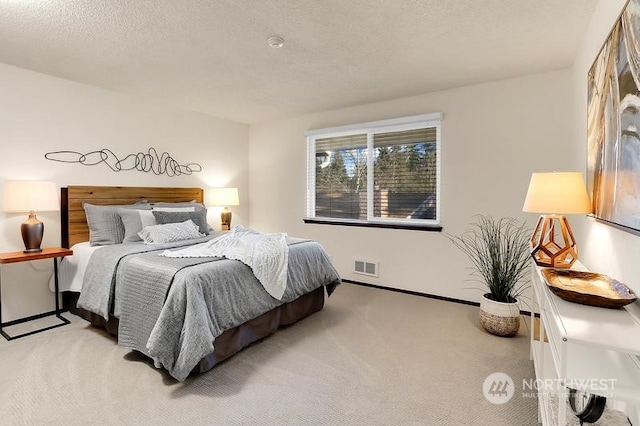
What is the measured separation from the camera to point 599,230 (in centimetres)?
185

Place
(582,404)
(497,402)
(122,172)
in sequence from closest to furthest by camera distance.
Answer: (582,404)
(497,402)
(122,172)

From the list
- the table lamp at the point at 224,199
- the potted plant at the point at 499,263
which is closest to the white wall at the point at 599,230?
the potted plant at the point at 499,263

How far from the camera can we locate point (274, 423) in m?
1.67

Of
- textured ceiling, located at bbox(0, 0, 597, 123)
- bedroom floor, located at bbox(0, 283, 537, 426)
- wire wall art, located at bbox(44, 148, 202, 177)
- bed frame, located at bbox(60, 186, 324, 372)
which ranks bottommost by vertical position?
bedroom floor, located at bbox(0, 283, 537, 426)

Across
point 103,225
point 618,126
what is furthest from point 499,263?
point 103,225

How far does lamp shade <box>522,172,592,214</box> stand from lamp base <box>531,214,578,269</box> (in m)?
0.14

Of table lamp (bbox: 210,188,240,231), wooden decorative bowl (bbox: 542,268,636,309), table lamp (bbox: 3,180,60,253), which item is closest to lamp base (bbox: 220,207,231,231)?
table lamp (bbox: 210,188,240,231)

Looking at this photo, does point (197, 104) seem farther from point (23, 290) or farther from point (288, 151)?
point (23, 290)

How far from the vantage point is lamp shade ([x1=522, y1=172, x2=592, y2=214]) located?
178 cm

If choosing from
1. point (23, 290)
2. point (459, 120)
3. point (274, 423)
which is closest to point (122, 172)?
point (23, 290)

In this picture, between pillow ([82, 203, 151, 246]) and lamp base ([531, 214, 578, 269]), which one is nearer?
lamp base ([531, 214, 578, 269])

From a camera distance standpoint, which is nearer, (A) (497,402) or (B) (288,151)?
(A) (497,402)

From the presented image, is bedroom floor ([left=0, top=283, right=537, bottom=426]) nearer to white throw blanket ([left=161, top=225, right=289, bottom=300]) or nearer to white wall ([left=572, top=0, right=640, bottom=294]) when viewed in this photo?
white throw blanket ([left=161, top=225, right=289, bottom=300])

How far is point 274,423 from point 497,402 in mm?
1269
